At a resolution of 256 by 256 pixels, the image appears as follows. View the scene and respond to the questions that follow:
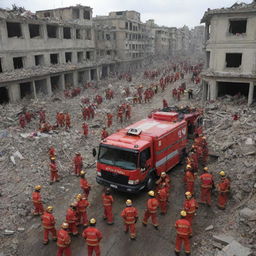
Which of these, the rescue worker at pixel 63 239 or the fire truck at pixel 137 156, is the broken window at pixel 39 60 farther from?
the rescue worker at pixel 63 239

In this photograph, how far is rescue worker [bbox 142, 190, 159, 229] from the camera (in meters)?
8.87

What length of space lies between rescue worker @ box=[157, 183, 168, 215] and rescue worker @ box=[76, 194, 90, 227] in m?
2.73

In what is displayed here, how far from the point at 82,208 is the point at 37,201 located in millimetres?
1944

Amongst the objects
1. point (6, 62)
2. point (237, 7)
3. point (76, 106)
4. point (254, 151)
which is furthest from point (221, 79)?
point (6, 62)

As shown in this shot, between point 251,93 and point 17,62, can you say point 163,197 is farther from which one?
point 17,62

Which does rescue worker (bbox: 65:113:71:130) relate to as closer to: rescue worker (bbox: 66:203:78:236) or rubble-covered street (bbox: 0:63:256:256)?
rubble-covered street (bbox: 0:63:256:256)

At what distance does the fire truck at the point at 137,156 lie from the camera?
10445 millimetres

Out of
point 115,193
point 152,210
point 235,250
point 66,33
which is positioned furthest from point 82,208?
point 66,33

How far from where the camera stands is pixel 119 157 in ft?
35.2

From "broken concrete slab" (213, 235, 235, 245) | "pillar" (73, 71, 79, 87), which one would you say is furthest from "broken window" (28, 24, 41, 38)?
"broken concrete slab" (213, 235, 235, 245)

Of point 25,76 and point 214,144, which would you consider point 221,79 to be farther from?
point 25,76

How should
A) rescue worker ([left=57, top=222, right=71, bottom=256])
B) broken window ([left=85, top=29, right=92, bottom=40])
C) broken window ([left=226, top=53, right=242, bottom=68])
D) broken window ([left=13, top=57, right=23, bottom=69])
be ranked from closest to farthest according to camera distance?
rescue worker ([left=57, top=222, right=71, bottom=256]) → broken window ([left=226, top=53, right=242, bottom=68]) → broken window ([left=13, top=57, right=23, bottom=69]) → broken window ([left=85, top=29, right=92, bottom=40])

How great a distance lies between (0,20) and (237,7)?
71.2 feet

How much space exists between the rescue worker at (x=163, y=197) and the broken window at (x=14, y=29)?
2622cm
